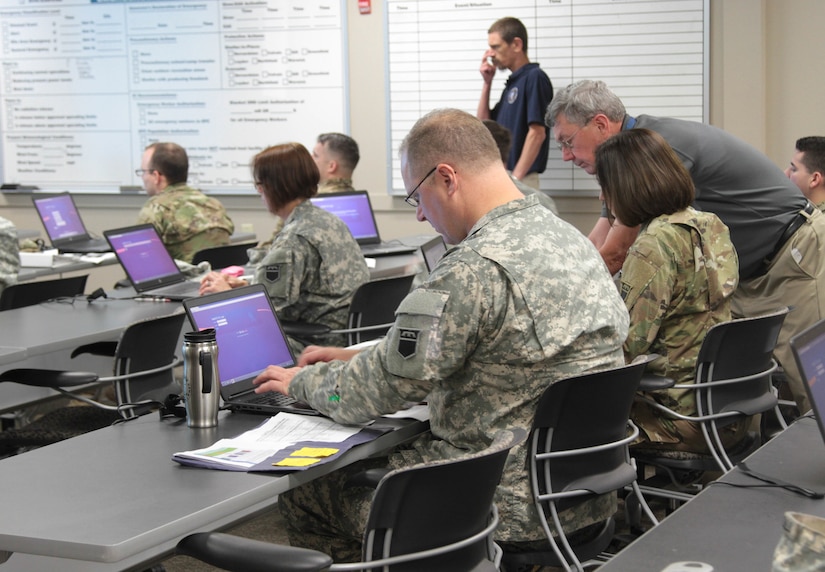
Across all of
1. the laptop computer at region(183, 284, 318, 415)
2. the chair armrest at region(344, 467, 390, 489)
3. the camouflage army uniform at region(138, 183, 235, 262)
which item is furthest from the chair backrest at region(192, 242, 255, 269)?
the chair armrest at region(344, 467, 390, 489)

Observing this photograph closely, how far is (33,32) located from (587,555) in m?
7.22

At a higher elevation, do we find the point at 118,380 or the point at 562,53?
the point at 562,53

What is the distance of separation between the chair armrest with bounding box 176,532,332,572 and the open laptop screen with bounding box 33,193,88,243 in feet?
17.3

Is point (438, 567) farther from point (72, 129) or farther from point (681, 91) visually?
point (72, 129)

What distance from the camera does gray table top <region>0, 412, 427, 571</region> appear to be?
1662 millimetres

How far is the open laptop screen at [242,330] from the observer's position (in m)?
2.52

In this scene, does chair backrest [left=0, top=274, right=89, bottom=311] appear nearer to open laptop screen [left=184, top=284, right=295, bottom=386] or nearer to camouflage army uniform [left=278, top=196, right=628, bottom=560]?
open laptop screen [left=184, top=284, right=295, bottom=386]

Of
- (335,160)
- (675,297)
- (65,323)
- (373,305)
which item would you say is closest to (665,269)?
(675,297)

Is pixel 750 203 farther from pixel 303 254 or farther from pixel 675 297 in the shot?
pixel 303 254

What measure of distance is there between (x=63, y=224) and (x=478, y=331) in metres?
5.23

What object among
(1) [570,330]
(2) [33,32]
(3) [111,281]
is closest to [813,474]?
(1) [570,330]

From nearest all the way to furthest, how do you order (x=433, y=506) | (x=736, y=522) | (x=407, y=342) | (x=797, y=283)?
1. (x=736, y=522)
2. (x=433, y=506)
3. (x=407, y=342)
4. (x=797, y=283)

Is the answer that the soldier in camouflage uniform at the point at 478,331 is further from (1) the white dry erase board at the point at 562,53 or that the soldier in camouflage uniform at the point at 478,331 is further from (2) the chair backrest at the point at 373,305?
(1) the white dry erase board at the point at 562,53

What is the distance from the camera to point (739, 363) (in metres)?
2.96
